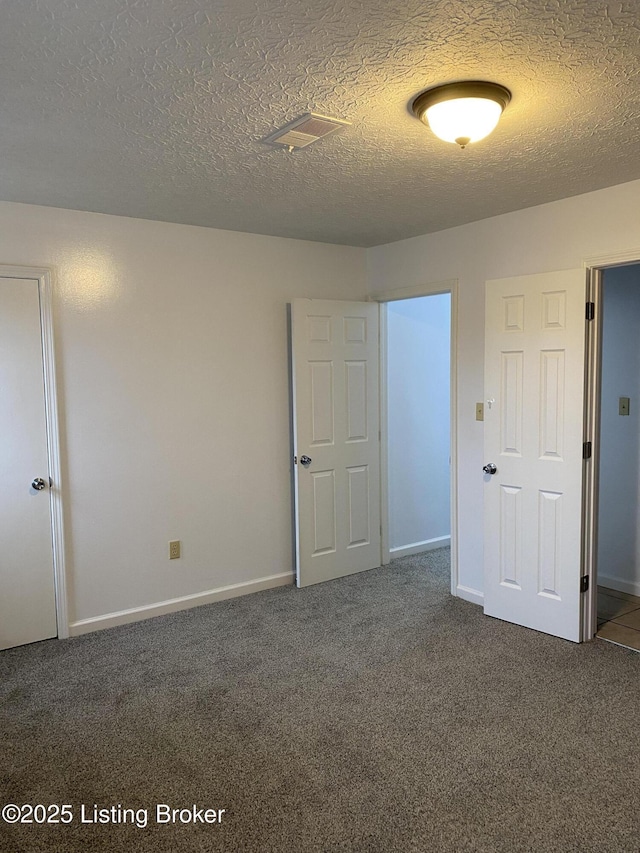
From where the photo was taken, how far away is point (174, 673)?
Answer: 3143 millimetres

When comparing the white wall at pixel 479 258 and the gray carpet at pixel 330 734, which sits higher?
the white wall at pixel 479 258

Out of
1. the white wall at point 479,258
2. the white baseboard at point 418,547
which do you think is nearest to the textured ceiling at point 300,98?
the white wall at point 479,258

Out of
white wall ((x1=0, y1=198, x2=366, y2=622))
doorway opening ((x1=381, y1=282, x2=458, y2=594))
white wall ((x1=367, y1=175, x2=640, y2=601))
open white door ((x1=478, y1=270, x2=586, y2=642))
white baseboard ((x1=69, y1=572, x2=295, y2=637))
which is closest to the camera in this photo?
white wall ((x1=367, y1=175, x2=640, y2=601))

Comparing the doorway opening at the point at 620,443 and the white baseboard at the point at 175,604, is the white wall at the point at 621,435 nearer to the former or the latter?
the doorway opening at the point at 620,443

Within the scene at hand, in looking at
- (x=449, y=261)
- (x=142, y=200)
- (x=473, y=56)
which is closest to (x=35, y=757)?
(x=142, y=200)

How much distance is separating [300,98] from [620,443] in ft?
10.5

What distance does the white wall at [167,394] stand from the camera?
356cm

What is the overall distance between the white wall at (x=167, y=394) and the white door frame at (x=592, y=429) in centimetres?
194

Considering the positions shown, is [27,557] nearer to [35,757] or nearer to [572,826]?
[35,757]

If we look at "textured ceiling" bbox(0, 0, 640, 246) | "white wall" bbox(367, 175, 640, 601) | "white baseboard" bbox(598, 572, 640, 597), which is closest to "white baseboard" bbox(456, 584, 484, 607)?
"white wall" bbox(367, 175, 640, 601)

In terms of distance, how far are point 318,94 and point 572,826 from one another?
2.58m

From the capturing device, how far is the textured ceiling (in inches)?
63.5

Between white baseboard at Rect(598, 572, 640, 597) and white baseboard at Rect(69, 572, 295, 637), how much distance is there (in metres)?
2.18

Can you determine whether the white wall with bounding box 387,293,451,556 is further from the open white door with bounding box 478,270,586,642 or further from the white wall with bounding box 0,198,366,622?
the open white door with bounding box 478,270,586,642
